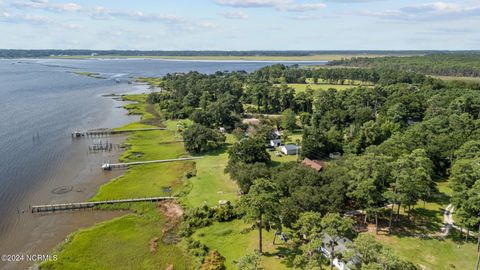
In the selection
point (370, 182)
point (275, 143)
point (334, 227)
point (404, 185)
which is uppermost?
point (370, 182)

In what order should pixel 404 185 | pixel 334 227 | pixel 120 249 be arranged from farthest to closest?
pixel 120 249, pixel 404 185, pixel 334 227

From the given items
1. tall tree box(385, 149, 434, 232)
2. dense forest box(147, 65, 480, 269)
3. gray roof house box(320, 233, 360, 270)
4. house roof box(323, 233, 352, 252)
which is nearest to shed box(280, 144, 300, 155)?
dense forest box(147, 65, 480, 269)

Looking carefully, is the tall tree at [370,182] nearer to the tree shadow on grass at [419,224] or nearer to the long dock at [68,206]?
the tree shadow on grass at [419,224]

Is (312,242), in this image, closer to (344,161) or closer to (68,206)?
(344,161)

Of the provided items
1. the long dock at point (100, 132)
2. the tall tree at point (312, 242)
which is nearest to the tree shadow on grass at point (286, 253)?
the tall tree at point (312, 242)

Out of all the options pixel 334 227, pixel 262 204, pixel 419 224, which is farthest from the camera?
pixel 419 224

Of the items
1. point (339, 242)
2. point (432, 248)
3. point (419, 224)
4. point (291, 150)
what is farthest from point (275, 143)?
point (339, 242)

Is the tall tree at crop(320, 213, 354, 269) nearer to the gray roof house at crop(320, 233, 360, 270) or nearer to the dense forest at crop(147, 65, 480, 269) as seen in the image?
the dense forest at crop(147, 65, 480, 269)
